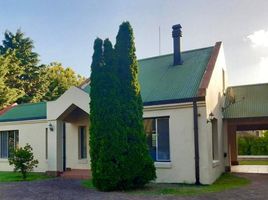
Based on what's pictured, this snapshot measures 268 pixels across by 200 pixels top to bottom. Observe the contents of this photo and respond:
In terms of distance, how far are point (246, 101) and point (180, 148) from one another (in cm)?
649

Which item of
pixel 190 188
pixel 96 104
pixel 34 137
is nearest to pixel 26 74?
pixel 34 137

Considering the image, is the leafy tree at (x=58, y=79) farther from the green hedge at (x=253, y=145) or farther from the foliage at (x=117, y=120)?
the foliage at (x=117, y=120)

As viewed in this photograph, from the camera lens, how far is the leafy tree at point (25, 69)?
135 feet

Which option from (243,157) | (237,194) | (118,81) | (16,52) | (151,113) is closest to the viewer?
(237,194)

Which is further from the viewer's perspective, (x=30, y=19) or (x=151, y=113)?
(x=30, y=19)

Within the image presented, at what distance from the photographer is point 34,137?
2128cm

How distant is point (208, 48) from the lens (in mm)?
18906

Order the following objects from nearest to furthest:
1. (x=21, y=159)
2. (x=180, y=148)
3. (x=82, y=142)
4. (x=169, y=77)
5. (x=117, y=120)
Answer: (x=117, y=120)
(x=180, y=148)
(x=169, y=77)
(x=21, y=159)
(x=82, y=142)

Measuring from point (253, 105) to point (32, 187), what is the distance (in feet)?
40.4

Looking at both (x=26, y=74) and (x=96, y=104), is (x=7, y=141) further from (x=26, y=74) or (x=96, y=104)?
(x=26, y=74)

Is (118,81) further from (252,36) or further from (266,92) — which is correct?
(266,92)

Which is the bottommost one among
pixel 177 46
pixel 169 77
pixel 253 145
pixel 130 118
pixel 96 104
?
pixel 253 145

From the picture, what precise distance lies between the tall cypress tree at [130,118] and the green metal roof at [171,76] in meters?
2.54

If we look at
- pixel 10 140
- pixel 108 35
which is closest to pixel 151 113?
pixel 108 35
